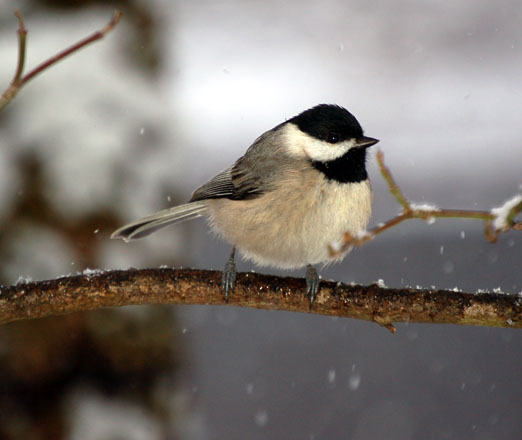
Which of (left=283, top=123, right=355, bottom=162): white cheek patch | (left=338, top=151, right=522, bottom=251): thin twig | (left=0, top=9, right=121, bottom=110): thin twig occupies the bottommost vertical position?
(left=283, top=123, right=355, bottom=162): white cheek patch

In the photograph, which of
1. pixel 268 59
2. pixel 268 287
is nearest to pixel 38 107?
pixel 268 287

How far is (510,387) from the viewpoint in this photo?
→ 5.54 m

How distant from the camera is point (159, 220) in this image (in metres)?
3.19

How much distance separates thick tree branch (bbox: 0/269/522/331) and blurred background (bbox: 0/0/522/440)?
1000 mm

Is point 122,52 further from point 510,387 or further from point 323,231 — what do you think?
point 510,387

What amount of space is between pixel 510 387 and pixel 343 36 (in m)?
6.47

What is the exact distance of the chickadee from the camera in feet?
9.48

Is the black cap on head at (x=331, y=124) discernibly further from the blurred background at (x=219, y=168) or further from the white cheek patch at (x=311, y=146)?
the blurred background at (x=219, y=168)

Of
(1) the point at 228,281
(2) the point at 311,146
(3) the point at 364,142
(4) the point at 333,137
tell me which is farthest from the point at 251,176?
(1) the point at 228,281

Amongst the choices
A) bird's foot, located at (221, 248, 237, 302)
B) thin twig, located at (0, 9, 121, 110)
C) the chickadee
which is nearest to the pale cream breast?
the chickadee

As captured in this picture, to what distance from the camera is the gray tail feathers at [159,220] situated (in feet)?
10.1

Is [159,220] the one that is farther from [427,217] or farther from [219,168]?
[219,168]

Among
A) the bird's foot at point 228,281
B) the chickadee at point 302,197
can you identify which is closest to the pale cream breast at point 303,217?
the chickadee at point 302,197

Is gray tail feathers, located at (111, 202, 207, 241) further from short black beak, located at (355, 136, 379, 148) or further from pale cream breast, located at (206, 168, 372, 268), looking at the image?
short black beak, located at (355, 136, 379, 148)
